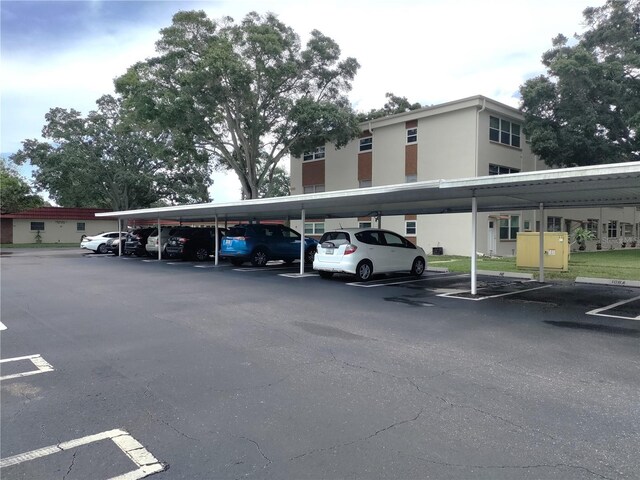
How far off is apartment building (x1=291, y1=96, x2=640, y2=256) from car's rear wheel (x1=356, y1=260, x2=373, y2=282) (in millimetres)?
11229

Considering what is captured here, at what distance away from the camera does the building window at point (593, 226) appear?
32.5m

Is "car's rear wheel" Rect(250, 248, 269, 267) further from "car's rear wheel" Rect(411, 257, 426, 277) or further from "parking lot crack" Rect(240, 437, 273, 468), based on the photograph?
"parking lot crack" Rect(240, 437, 273, 468)

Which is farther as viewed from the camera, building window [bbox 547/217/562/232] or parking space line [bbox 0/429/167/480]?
building window [bbox 547/217/562/232]

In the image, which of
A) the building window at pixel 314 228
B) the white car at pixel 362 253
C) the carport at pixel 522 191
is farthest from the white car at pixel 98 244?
the white car at pixel 362 253

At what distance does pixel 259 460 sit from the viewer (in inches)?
124

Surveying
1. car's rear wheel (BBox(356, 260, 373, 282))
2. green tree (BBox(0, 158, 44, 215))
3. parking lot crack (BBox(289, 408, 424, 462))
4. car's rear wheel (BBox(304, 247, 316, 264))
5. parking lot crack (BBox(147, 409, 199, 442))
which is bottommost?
parking lot crack (BBox(147, 409, 199, 442))

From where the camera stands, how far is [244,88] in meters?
23.6

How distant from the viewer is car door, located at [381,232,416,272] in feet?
45.8

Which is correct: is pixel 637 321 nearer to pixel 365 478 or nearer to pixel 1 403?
pixel 365 478

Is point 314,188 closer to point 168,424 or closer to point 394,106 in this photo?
point 394,106

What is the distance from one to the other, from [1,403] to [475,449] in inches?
166

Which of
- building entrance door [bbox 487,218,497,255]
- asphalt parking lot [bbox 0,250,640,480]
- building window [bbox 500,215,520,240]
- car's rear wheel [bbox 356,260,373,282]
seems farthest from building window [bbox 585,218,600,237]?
asphalt parking lot [bbox 0,250,640,480]

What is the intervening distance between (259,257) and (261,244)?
551 mm

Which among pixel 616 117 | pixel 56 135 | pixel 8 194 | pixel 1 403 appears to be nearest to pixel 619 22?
pixel 616 117
